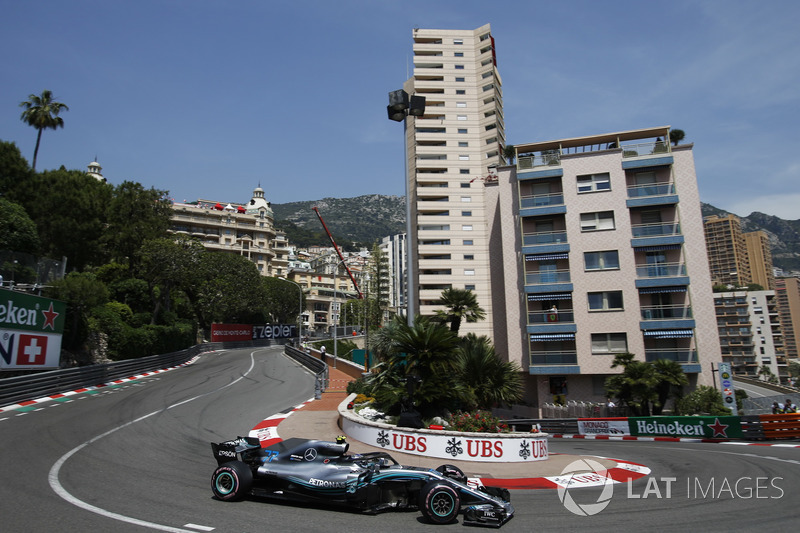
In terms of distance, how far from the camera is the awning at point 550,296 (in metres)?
33.8

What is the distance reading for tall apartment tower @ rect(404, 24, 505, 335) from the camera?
57875 mm

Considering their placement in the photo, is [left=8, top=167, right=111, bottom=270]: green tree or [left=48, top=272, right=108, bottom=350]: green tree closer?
[left=48, top=272, right=108, bottom=350]: green tree

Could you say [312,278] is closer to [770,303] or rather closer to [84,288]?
[84,288]

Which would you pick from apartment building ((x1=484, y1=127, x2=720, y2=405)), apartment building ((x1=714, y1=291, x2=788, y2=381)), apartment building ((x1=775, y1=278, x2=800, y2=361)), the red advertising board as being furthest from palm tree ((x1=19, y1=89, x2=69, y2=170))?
apartment building ((x1=775, y1=278, x2=800, y2=361))

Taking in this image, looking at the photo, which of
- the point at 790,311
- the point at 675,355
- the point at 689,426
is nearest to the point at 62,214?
the point at 689,426

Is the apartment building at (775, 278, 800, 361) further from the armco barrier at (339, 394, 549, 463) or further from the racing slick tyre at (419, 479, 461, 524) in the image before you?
the racing slick tyre at (419, 479, 461, 524)

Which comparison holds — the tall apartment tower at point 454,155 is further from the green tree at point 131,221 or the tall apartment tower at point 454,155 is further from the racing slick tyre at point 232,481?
the racing slick tyre at point 232,481

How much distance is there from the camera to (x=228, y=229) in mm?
108312

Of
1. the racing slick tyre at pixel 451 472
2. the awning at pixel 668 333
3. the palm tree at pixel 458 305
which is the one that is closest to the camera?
the racing slick tyre at pixel 451 472

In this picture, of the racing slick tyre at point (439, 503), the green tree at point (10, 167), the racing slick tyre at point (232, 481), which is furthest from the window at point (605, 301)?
the green tree at point (10, 167)

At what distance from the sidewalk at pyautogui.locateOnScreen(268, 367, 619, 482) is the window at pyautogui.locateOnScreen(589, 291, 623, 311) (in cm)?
2028

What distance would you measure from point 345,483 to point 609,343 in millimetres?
28709

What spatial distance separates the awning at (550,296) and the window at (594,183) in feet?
26.5

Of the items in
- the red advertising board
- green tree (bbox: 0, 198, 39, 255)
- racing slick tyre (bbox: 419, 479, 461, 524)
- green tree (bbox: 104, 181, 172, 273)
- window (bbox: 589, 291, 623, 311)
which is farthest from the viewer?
the red advertising board
